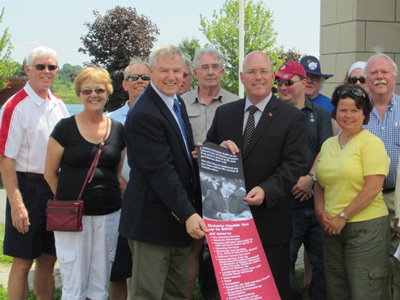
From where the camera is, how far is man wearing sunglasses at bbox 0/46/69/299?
419 cm

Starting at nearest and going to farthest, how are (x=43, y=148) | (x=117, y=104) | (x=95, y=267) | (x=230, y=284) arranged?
(x=230, y=284) < (x=95, y=267) < (x=43, y=148) < (x=117, y=104)

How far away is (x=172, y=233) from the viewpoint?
11.2 ft

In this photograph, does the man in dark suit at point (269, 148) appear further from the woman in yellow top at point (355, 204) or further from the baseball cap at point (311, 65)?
the baseball cap at point (311, 65)

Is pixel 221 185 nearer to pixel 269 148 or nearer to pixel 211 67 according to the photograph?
pixel 269 148

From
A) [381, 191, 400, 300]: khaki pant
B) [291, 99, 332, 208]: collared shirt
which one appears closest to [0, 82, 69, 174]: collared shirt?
[291, 99, 332, 208]: collared shirt

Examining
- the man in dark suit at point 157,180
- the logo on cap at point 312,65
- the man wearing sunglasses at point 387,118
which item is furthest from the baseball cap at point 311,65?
the man in dark suit at point 157,180

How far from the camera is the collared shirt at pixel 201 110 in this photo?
4.80 metres

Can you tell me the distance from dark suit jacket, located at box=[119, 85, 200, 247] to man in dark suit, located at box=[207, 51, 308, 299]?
0.42 m

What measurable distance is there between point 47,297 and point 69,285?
2.58ft

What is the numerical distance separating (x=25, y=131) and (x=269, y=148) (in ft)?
7.06

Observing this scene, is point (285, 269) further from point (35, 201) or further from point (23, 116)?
→ point (23, 116)

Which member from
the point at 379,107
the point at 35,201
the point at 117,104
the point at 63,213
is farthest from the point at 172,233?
the point at 117,104

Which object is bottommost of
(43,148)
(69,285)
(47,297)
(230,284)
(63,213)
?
(47,297)

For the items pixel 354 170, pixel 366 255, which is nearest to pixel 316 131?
pixel 354 170
